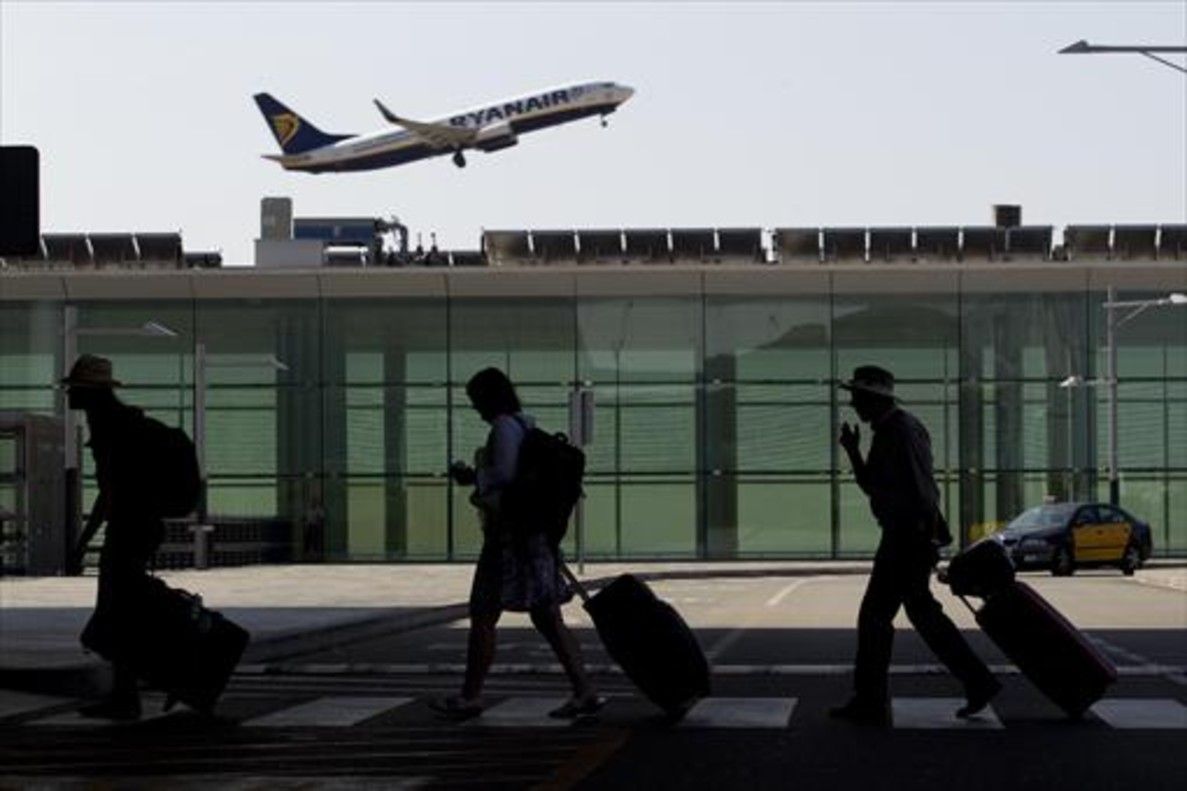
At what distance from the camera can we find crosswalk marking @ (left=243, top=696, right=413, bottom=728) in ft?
44.4

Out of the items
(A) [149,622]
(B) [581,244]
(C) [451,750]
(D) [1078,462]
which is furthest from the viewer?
(B) [581,244]

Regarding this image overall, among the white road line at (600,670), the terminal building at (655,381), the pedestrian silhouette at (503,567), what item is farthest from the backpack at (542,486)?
the terminal building at (655,381)

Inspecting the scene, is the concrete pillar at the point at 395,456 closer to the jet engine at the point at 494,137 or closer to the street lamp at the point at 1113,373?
the street lamp at the point at 1113,373

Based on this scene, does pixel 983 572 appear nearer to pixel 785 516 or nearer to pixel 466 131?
pixel 785 516

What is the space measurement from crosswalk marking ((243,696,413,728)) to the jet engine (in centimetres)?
8753

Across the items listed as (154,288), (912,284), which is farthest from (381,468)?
(912,284)

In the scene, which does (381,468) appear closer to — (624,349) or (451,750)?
(624,349)

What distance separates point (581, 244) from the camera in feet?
226

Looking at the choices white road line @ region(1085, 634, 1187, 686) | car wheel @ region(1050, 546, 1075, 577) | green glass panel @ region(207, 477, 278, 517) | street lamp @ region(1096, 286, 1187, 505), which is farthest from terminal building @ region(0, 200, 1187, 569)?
white road line @ region(1085, 634, 1187, 686)

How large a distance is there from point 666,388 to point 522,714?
47.6 m

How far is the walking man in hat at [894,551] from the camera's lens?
13.4 meters

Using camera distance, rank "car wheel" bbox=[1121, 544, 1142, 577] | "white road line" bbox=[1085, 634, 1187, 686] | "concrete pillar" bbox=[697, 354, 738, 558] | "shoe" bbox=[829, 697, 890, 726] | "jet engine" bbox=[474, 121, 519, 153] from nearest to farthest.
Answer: "shoe" bbox=[829, 697, 890, 726]
"white road line" bbox=[1085, 634, 1187, 686]
"car wheel" bbox=[1121, 544, 1142, 577]
"concrete pillar" bbox=[697, 354, 738, 558]
"jet engine" bbox=[474, 121, 519, 153]

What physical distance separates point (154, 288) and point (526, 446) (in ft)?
159

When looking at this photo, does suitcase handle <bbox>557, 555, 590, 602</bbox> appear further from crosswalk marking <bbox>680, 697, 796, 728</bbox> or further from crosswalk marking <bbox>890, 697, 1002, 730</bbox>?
crosswalk marking <bbox>890, 697, 1002, 730</bbox>
